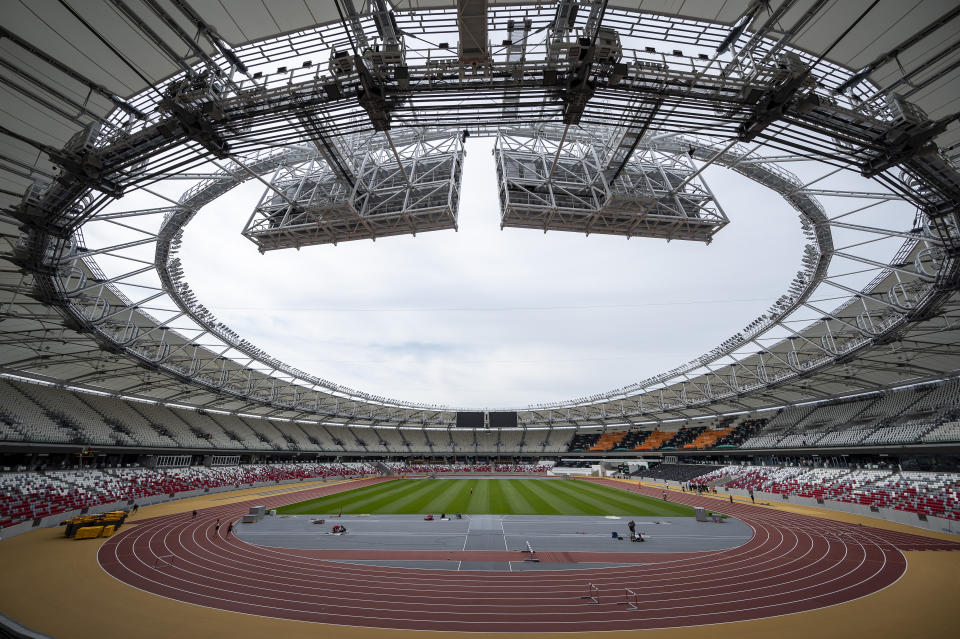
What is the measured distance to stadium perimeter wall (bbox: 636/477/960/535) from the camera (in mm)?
22750

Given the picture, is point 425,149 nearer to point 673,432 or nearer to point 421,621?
point 421,621

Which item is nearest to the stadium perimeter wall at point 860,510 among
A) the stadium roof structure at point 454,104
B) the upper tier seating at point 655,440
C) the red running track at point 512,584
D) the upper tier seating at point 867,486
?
the upper tier seating at point 867,486

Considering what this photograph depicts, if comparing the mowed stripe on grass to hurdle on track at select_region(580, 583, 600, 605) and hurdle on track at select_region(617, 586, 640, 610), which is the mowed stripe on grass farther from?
hurdle on track at select_region(617, 586, 640, 610)

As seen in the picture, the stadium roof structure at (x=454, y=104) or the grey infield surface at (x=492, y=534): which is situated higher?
the stadium roof structure at (x=454, y=104)

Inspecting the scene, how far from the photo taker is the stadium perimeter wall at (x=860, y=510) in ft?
74.6

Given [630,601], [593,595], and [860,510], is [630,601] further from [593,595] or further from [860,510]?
[860,510]

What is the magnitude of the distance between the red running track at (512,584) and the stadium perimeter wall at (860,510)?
3.43 meters

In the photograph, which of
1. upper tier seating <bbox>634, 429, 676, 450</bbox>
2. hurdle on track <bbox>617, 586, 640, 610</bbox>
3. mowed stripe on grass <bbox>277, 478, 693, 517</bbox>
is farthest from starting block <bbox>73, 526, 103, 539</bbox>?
upper tier seating <bbox>634, 429, 676, 450</bbox>

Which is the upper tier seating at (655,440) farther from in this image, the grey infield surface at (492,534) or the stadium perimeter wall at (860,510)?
the grey infield surface at (492,534)

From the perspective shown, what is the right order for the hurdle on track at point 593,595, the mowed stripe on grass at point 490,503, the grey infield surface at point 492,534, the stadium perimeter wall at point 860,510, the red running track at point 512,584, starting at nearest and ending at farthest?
the red running track at point 512,584 < the hurdle on track at point 593,595 < the grey infield surface at point 492,534 < the stadium perimeter wall at point 860,510 < the mowed stripe on grass at point 490,503

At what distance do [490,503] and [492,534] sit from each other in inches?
509

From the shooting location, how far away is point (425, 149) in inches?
771

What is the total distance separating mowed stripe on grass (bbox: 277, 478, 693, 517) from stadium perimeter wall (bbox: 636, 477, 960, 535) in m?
10.0

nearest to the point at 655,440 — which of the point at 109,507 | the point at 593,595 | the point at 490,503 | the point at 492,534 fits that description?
the point at 490,503
